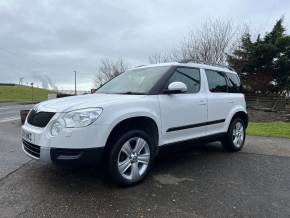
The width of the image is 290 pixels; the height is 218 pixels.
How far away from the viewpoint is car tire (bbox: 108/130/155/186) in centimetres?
372

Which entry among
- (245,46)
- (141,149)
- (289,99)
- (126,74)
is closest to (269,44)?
(245,46)

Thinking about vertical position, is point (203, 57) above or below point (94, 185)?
above

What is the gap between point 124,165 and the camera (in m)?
3.89

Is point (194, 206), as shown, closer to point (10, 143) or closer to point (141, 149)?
point (141, 149)

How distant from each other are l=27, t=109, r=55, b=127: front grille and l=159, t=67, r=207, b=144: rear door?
1626 millimetres

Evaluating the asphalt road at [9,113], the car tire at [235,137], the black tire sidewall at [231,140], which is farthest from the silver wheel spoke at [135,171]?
the asphalt road at [9,113]

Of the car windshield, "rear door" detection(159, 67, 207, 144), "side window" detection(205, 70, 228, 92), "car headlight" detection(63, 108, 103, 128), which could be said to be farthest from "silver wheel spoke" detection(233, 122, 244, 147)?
"car headlight" detection(63, 108, 103, 128)

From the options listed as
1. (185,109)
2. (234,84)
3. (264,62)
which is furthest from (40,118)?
(264,62)

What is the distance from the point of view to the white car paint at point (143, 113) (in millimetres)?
3498

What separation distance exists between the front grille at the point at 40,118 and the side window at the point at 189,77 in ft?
6.57

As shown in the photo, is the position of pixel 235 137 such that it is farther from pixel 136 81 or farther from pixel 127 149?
pixel 127 149

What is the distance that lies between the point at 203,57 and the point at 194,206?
19522 millimetres

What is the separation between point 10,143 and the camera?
692 cm

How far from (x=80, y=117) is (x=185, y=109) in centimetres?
186
